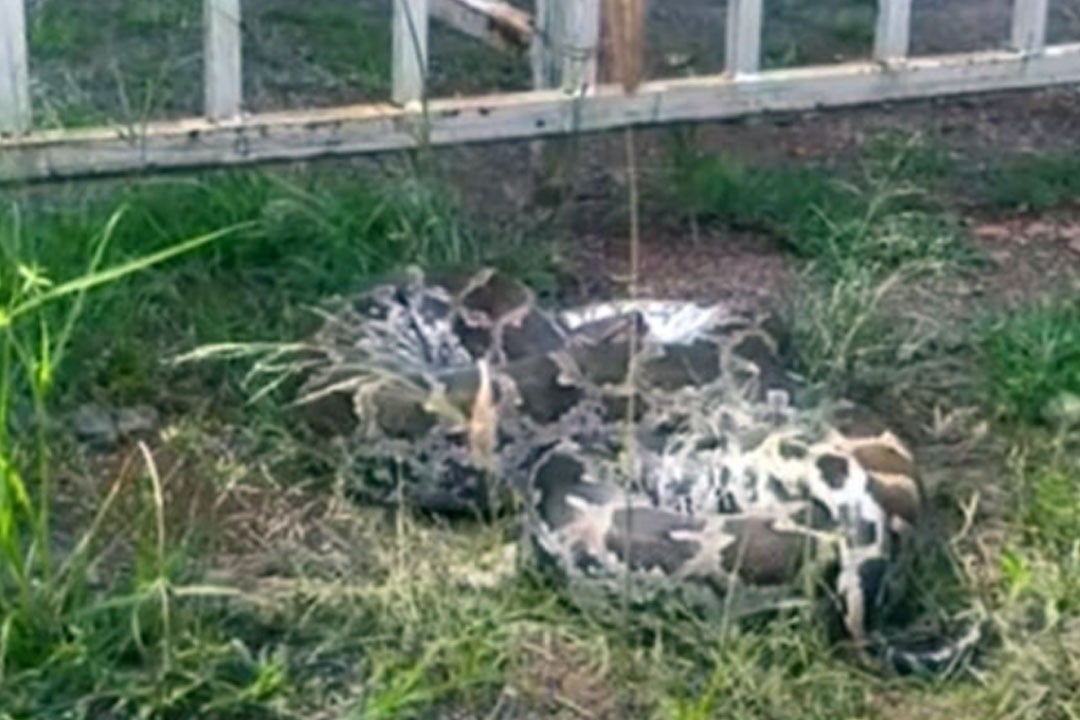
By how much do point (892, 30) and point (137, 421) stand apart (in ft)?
7.45

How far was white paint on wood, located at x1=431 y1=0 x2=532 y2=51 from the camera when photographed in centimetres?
700

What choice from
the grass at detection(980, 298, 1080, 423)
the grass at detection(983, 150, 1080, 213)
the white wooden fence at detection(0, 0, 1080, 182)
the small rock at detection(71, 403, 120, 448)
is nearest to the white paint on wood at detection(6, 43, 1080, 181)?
the white wooden fence at detection(0, 0, 1080, 182)

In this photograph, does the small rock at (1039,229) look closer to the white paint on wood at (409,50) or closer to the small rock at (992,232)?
the small rock at (992,232)

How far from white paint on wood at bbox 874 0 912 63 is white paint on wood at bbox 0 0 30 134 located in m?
2.07

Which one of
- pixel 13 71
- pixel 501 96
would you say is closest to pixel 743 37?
pixel 501 96

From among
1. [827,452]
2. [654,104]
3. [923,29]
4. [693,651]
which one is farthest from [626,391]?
[923,29]

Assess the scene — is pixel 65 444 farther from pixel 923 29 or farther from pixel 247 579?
pixel 923 29

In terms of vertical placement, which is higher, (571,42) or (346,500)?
(571,42)

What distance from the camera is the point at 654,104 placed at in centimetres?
658

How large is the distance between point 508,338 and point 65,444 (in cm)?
92

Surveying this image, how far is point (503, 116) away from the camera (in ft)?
21.0

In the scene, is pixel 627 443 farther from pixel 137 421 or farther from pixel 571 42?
pixel 571 42

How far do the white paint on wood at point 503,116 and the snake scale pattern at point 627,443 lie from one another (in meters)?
0.57

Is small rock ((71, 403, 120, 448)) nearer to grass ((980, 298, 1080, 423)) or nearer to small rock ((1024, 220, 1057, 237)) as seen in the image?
grass ((980, 298, 1080, 423))
